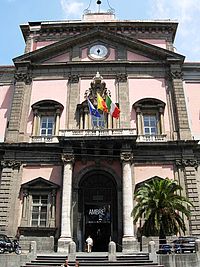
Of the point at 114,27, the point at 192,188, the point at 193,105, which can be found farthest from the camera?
the point at 114,27

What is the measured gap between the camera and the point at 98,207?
24188 mm

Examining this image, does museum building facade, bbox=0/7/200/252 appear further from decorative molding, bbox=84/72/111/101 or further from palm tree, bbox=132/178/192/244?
palm tree, bbox=132/178/192/244

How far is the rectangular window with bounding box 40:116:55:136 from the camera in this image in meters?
26.4

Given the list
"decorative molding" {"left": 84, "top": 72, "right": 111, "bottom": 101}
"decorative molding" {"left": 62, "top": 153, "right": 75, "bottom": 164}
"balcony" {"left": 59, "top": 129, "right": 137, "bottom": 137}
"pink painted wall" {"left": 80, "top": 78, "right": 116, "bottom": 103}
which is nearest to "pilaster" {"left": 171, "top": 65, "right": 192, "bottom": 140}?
"balcony" {"left": 59, "top": 129, "right": 137, "bottom": 137}

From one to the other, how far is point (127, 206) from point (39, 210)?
637 cm

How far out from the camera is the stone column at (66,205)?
21.4 meters

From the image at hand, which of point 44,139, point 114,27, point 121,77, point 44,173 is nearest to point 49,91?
point 44,139

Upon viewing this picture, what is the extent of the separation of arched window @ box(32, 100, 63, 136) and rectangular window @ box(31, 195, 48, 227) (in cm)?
520

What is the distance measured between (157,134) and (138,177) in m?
3.92

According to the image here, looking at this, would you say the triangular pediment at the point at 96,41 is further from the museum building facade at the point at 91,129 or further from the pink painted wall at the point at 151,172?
the pink painted wall at the point at 151,172

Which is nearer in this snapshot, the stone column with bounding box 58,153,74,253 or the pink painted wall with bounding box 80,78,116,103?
the stone column with bounding box 58,153,74,253

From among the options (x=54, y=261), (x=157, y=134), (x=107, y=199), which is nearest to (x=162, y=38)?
(x=157, y=134)

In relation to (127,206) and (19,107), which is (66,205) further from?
(19,107)

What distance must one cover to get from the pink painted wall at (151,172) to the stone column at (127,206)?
1.13m
